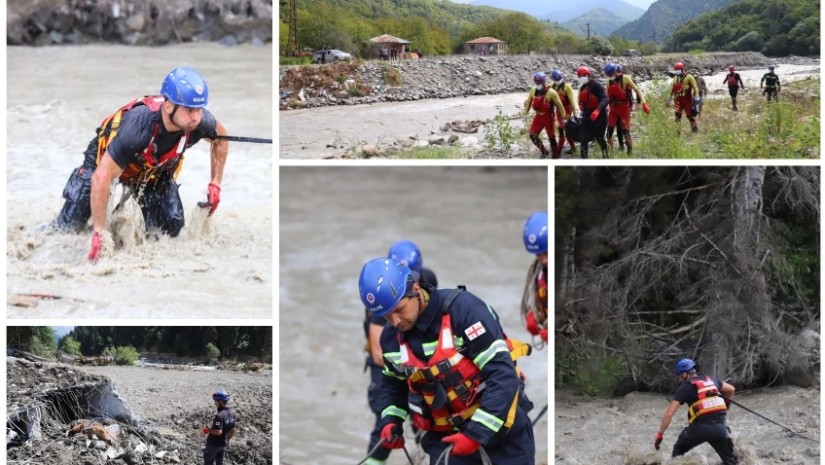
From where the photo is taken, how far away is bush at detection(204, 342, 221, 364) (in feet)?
16.9

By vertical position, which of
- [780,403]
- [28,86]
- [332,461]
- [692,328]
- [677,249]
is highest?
[28,86]

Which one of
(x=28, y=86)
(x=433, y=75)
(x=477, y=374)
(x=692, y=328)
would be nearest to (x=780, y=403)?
(x=692, y=328)

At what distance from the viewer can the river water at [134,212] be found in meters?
5.08

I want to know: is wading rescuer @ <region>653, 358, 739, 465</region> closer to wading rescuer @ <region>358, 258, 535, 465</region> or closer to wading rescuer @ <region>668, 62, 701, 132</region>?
wading rescuer @ <region>358, 258, 535, 465</region>

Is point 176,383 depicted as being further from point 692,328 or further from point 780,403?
point 780,403

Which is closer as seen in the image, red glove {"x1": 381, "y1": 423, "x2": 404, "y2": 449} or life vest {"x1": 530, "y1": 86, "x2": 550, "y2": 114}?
red glove {"x1": 381, "y1": 423, "x2": 404, "y2": 449}

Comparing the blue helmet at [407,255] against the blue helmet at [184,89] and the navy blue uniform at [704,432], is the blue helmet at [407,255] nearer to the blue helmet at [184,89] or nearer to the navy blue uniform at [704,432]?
the blue helmet at [184,89]

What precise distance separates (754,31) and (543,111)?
1.37 metres

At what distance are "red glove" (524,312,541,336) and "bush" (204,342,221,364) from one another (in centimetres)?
174

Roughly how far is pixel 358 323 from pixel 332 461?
6.26 ft

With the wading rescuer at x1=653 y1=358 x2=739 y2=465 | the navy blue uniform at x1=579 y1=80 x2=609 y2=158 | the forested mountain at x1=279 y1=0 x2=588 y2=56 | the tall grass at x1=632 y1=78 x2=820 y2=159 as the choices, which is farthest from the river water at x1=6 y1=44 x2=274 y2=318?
the wading rescuer at x1=653 y1=358 x2=739 y2=465

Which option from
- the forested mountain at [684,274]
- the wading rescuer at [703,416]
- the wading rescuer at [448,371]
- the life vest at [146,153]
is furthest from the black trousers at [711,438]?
the life vest at [146,153]

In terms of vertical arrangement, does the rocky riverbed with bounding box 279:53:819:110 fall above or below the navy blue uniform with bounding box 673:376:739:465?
above

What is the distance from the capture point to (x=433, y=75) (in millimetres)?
5625
